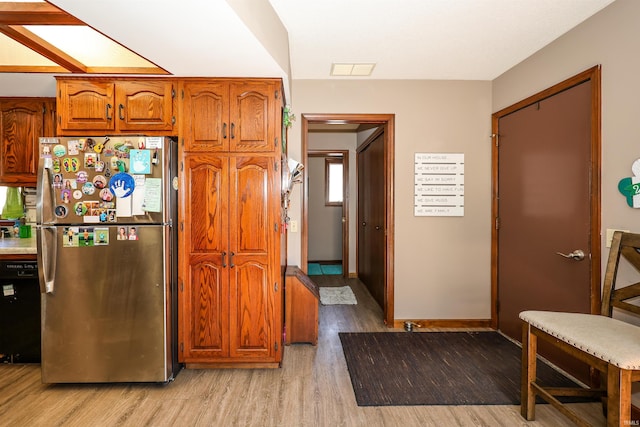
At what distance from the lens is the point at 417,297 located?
3.39m

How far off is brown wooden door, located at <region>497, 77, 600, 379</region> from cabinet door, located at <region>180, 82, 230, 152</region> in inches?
99.8

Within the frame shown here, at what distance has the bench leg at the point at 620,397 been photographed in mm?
1394

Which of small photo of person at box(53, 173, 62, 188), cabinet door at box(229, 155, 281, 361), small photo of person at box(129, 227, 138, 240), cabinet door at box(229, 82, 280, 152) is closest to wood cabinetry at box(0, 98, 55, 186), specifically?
small photo of person at box(53, 173, 62, 188)

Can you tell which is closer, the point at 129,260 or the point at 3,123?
the point at 129,260

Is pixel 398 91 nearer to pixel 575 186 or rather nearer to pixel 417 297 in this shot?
pixel 575 186

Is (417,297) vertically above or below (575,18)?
below

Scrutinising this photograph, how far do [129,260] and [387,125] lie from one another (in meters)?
2.63

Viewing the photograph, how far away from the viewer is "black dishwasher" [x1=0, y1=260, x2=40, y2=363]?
2.54m

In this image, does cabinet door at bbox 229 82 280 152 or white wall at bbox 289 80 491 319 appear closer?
cabinet door at bbox 229 82 280 152

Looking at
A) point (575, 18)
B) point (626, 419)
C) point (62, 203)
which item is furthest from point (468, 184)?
point (62, 203)

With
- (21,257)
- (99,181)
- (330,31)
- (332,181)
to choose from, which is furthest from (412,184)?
(332,181)

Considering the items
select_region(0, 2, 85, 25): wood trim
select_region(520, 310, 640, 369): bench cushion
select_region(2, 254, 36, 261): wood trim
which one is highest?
select_region(0, 2, 85, 25): wood trim

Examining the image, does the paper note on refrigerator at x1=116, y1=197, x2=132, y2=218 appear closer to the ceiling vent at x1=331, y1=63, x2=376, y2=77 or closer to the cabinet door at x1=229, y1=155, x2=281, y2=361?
the cabinet door at x1=229, y1=155, x2=281, y2=361

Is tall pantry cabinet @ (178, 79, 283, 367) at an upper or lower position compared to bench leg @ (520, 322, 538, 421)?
upper
